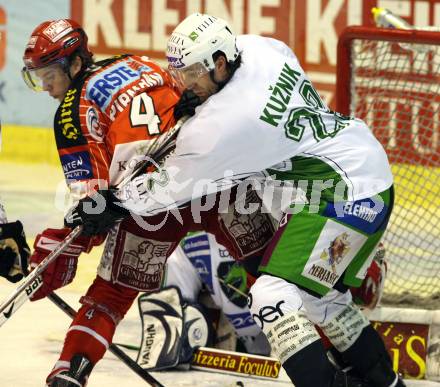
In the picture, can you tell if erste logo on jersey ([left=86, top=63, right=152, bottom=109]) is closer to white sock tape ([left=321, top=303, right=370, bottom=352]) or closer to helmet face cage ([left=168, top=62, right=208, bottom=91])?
helmet face cage ([left=168, top=62, right=208, bottom=91])

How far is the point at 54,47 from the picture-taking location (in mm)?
3885

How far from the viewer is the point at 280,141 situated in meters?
3.60

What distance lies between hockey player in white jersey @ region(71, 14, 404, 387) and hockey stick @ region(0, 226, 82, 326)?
275mm

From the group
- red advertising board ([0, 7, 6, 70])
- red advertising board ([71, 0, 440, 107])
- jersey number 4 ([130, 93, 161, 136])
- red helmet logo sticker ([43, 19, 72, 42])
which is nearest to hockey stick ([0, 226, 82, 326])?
jersey number 4 ([130, 93, 161, 136])

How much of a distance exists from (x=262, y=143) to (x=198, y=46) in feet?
1.14

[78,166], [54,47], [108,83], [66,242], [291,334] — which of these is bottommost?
[291,334]

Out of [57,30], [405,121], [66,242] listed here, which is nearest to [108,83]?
[57,30]

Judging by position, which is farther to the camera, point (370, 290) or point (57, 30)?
point (370, 290)

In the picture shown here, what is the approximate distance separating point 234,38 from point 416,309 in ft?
4.70

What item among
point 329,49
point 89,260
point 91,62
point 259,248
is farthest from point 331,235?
point 329,49

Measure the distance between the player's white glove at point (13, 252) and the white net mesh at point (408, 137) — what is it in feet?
5.15

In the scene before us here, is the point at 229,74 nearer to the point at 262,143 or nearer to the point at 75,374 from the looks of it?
the point at 262,143

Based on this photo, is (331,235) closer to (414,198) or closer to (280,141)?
(280,141)

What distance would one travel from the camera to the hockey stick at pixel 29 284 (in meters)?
3.81
